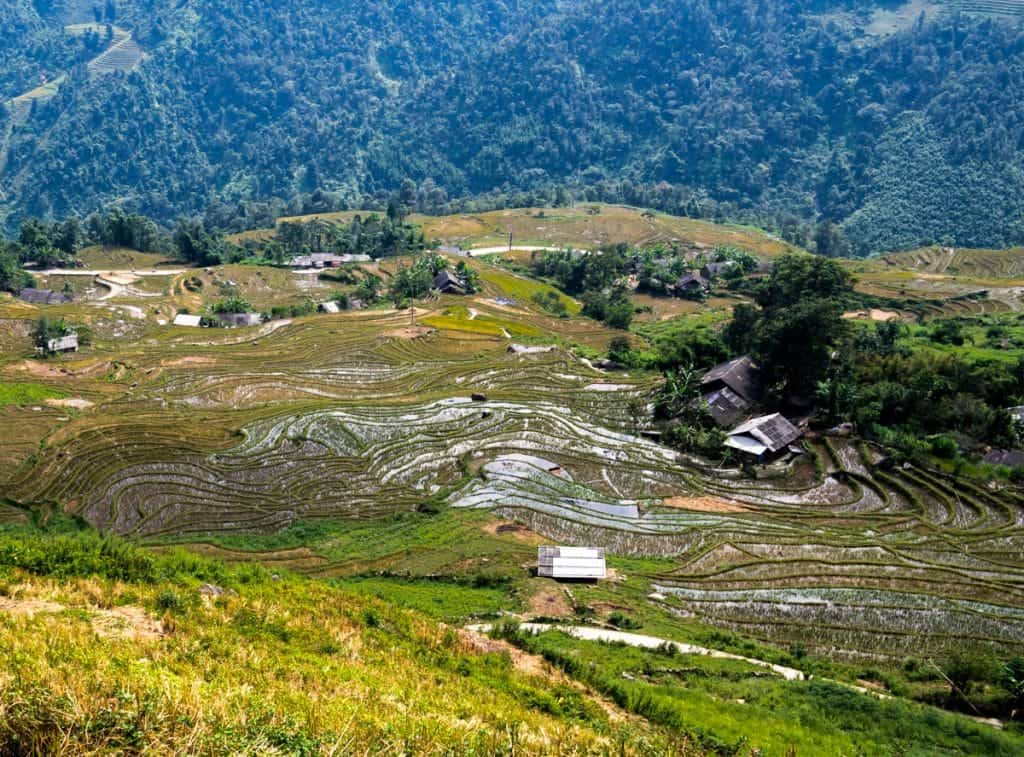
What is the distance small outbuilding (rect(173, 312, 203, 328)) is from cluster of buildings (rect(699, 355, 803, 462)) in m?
55.7

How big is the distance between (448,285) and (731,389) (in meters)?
48.1

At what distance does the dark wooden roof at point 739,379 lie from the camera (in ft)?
146

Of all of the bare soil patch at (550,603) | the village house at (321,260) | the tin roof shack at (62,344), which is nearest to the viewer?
the bare soil patch at (550,603)

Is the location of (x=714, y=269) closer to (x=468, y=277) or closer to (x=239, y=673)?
(x=468, y=277)

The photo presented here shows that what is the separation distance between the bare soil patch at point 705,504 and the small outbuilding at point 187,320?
58433 millimetres

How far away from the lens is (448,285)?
83.3 m

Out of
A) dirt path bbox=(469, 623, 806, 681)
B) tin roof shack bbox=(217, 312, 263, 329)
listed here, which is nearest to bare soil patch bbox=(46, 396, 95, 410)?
tin roof shack bbox=(217, 312, 263, 329)

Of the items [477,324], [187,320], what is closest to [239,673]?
[477,324]

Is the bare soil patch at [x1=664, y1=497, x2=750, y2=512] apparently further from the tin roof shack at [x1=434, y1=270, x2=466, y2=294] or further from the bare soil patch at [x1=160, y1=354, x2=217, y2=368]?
the tin roof shack at [x1=434, y1=270, x2=466, y2=294]

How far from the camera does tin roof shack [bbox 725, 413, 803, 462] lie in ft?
122

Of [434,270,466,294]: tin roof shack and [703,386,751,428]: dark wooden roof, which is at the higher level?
[434,270,466,294]: tin roof shack

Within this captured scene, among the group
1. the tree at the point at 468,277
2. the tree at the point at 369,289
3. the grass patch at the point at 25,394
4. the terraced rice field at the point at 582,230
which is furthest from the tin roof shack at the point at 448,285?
the grass patch at the point at 25,394

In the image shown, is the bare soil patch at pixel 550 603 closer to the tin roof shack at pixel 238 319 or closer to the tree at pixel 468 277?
the tin roof shack at pixel 238 319

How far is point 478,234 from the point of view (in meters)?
→ 131
